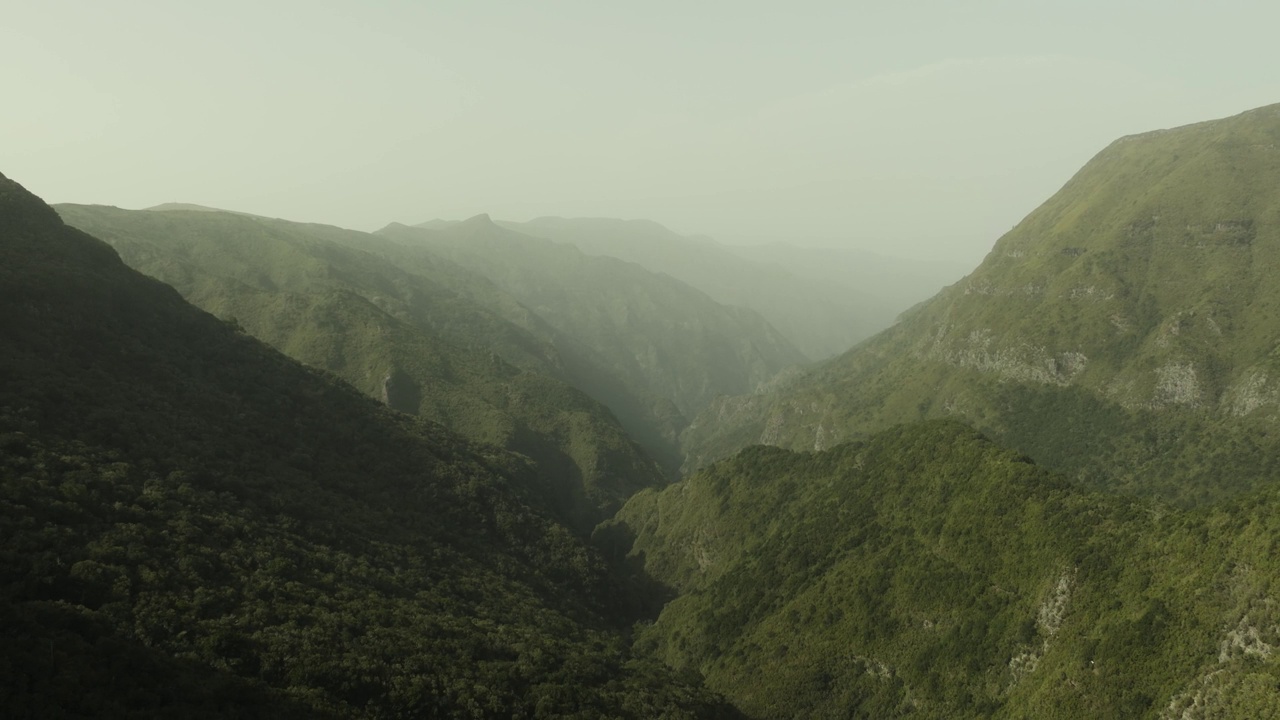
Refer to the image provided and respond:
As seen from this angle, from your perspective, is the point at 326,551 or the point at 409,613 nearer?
the point at 409,613

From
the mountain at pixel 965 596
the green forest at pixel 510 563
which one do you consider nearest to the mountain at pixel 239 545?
the green forest at pixel 510 563

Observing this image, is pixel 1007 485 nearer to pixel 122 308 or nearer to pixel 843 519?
pixel 843 519

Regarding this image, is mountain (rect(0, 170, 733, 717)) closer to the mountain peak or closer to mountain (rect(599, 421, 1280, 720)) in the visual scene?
the mountain peak

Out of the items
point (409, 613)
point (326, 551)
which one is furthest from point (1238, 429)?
point (326, 551)

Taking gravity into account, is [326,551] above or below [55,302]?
below

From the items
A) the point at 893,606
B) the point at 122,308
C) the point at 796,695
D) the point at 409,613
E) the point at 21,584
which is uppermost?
the point at 122,308

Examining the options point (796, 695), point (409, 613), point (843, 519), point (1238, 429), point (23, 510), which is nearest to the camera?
point (23, 510)

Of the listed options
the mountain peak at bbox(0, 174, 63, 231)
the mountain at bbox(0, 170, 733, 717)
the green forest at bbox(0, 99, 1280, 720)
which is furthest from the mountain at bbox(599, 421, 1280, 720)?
the mountain peak at bbox(0, 174, 63, 231)
